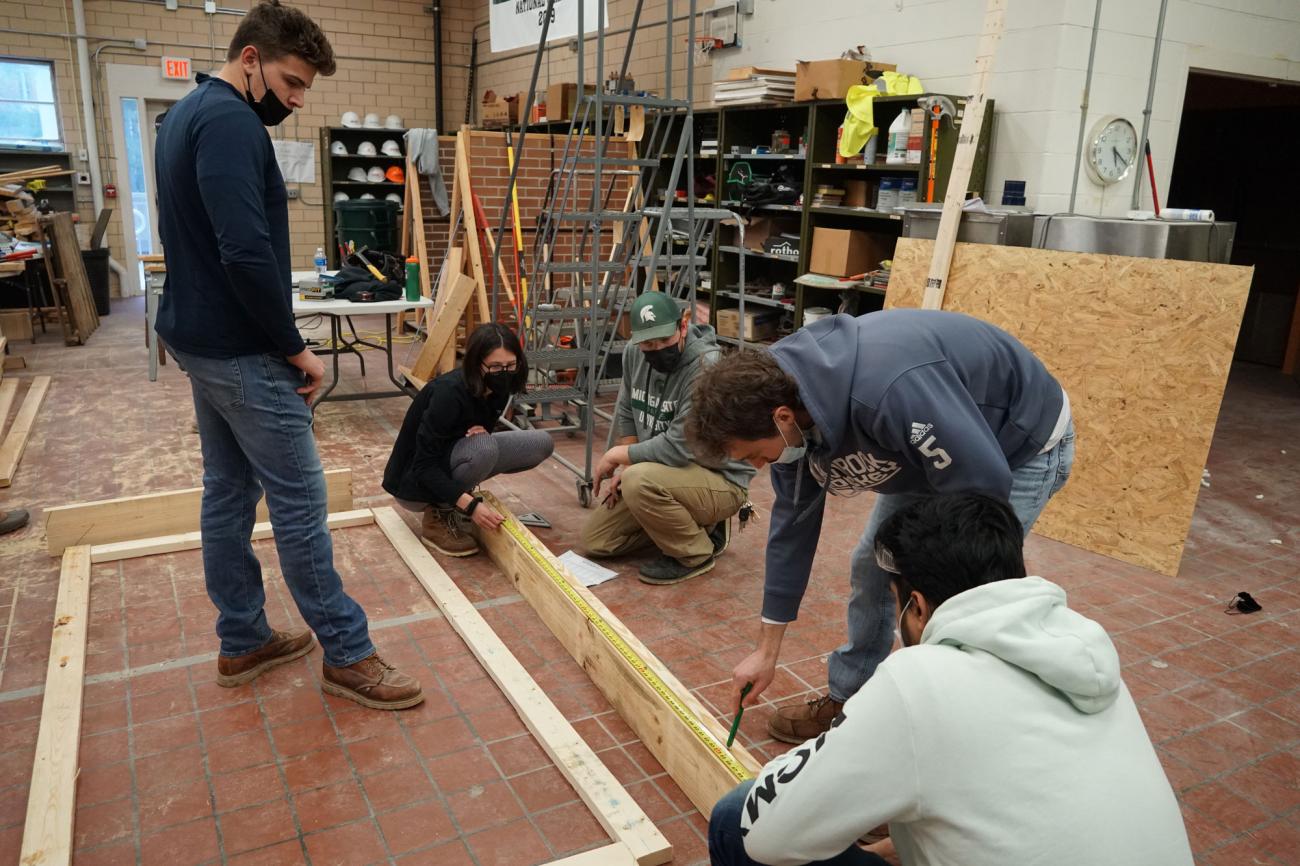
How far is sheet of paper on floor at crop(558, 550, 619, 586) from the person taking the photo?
3656 millimetres

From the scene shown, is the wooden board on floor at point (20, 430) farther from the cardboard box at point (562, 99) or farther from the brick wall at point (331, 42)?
the brick wall at point (331, 42)

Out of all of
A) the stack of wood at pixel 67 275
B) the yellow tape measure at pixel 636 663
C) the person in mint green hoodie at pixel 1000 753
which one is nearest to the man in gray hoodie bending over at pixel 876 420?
the yellow tape measure at pixel 636 663

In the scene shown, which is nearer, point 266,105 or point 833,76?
point 266,105

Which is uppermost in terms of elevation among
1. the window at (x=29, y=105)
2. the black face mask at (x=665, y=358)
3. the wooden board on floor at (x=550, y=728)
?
the window at (x=29, y=105)

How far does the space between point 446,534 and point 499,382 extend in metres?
0.69

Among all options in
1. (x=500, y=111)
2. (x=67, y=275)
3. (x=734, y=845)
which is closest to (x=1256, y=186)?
(x=500, y=111)

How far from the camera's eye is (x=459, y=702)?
2.74m

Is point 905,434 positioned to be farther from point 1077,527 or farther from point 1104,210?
point 1104,210

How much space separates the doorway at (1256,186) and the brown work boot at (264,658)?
8347 mm

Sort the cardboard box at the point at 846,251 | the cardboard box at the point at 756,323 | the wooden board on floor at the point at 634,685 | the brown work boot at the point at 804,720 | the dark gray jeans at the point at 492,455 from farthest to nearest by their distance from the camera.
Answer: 1. the cardboard box at the point at 756,323
2. the cardboard box at the point at 846,251
3. the dark gray jeans at the point at 492,455
4. the brown work boot at the point at 804,720
5. the wooden board on floor at the point at 634,685

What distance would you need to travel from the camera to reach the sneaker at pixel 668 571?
3.65 m

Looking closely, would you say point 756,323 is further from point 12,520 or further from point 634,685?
point 634,685

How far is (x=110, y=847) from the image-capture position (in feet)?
6.92

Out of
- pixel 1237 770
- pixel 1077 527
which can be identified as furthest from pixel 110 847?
pixel 1077 527
